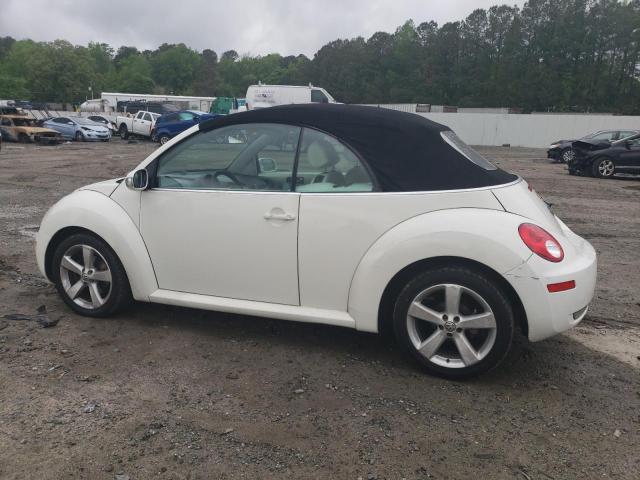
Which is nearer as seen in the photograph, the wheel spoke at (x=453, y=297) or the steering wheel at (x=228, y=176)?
the wheel spoke at (x=453, y=297)

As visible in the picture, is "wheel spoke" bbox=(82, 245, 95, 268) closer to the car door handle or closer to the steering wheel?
the steering wheel

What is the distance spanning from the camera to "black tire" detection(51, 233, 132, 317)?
4176 millimetres

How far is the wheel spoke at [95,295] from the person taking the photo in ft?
14.0

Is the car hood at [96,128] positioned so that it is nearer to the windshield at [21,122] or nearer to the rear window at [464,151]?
the windshield at [21,122]

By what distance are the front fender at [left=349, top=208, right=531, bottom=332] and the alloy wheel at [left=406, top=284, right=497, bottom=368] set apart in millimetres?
219

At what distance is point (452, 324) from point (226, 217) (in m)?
1.68

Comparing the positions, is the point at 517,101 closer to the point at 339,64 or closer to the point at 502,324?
the point at 339,64

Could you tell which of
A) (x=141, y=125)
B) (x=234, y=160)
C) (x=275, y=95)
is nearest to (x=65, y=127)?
(x=141, y=125)

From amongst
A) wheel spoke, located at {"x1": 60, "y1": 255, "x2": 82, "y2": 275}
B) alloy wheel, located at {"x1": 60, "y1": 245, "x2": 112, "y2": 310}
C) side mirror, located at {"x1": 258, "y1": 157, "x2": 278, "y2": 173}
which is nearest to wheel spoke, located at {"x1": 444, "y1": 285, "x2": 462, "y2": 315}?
side mirror, located at {"x1": 258, "y1": 157, "x2": 278, "y2": 173}

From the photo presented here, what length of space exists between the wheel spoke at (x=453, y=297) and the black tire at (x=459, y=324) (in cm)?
3

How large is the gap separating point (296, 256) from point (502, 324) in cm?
136

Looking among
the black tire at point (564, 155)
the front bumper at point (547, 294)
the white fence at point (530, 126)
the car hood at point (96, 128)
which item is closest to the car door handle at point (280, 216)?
the front bumper at point (547, 294)

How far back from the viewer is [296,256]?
3.62 m

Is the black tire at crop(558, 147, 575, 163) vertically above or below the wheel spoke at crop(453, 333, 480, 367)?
below
